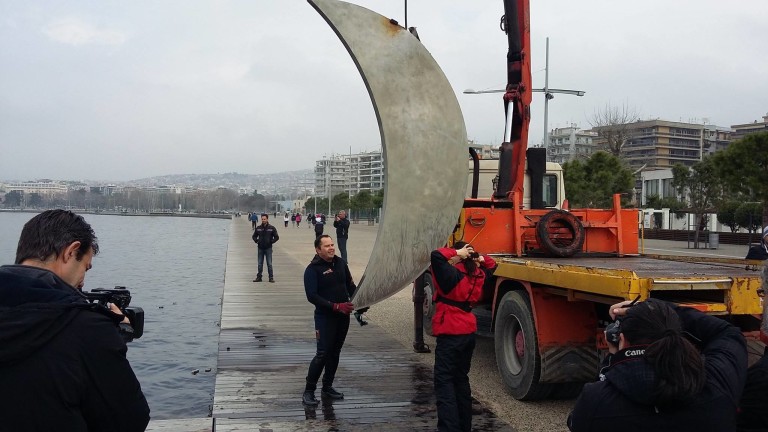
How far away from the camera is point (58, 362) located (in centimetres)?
213

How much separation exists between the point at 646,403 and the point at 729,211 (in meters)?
42.3

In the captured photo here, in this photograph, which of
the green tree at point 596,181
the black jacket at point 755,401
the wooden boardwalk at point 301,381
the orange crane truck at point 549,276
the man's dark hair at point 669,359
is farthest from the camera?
the green tree at point 596,181

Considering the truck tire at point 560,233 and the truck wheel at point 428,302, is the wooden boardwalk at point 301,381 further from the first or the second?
the truck tire at point 560,233

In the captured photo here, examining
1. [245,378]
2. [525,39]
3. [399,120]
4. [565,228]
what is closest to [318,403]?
[245,378]

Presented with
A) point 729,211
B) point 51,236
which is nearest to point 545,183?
point 51,236

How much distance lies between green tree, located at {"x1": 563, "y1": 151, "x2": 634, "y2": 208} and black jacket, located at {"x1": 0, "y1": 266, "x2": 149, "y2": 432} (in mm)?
33140

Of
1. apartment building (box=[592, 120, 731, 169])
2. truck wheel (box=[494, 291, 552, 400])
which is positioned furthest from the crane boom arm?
apartment building (box=[592, 120, 731, 169])

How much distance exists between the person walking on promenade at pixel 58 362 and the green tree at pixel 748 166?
1084 inches

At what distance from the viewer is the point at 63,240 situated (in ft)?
7.81

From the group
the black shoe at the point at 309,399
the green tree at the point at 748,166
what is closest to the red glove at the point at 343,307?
the black shoe at the point at 309,399

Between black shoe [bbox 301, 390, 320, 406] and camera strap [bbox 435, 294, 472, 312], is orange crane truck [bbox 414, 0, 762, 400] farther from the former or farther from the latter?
black shoe [bbox 301, 390, 320, 406]

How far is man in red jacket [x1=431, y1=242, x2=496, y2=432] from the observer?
5473mm

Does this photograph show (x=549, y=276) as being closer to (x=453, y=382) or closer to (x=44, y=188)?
(x=453, y=382)

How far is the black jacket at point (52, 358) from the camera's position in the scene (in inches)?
82.9
